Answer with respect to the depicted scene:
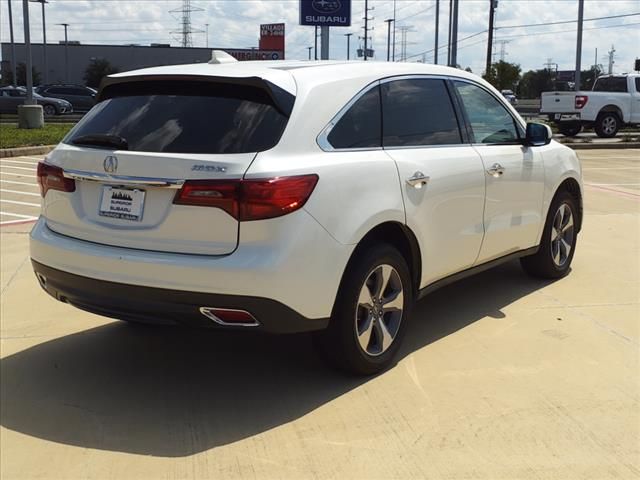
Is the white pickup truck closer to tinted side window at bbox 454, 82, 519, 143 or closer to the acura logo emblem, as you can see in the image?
tinted side window at bbox 454, 82, 519, 143

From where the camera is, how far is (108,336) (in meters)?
4.87

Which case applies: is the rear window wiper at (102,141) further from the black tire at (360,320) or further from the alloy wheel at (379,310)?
the alloy wheel at (379,310)

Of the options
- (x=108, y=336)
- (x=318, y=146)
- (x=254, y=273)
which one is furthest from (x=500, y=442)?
(x=108, y=336)

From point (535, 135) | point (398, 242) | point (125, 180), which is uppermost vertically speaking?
point (535, 135)

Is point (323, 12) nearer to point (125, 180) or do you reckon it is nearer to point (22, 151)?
point (22, 151)

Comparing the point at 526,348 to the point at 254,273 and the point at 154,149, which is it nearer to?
the point at 254,273

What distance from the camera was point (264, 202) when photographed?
3.34 meters

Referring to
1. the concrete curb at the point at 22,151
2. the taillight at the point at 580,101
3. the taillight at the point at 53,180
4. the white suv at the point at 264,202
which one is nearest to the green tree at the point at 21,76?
the concrete curb at the point at 22,151

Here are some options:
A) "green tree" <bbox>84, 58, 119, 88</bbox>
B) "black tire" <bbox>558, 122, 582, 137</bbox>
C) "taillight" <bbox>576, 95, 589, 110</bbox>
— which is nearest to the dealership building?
"green tree" <bbox>84, 58, 119, 88</bbox>

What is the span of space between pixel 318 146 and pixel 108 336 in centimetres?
217

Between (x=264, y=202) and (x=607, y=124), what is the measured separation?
21979 mm

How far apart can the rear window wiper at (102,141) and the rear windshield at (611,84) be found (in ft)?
72.7

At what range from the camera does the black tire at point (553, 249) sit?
230 inches

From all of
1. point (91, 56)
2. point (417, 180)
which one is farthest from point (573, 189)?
point (91, 56)
